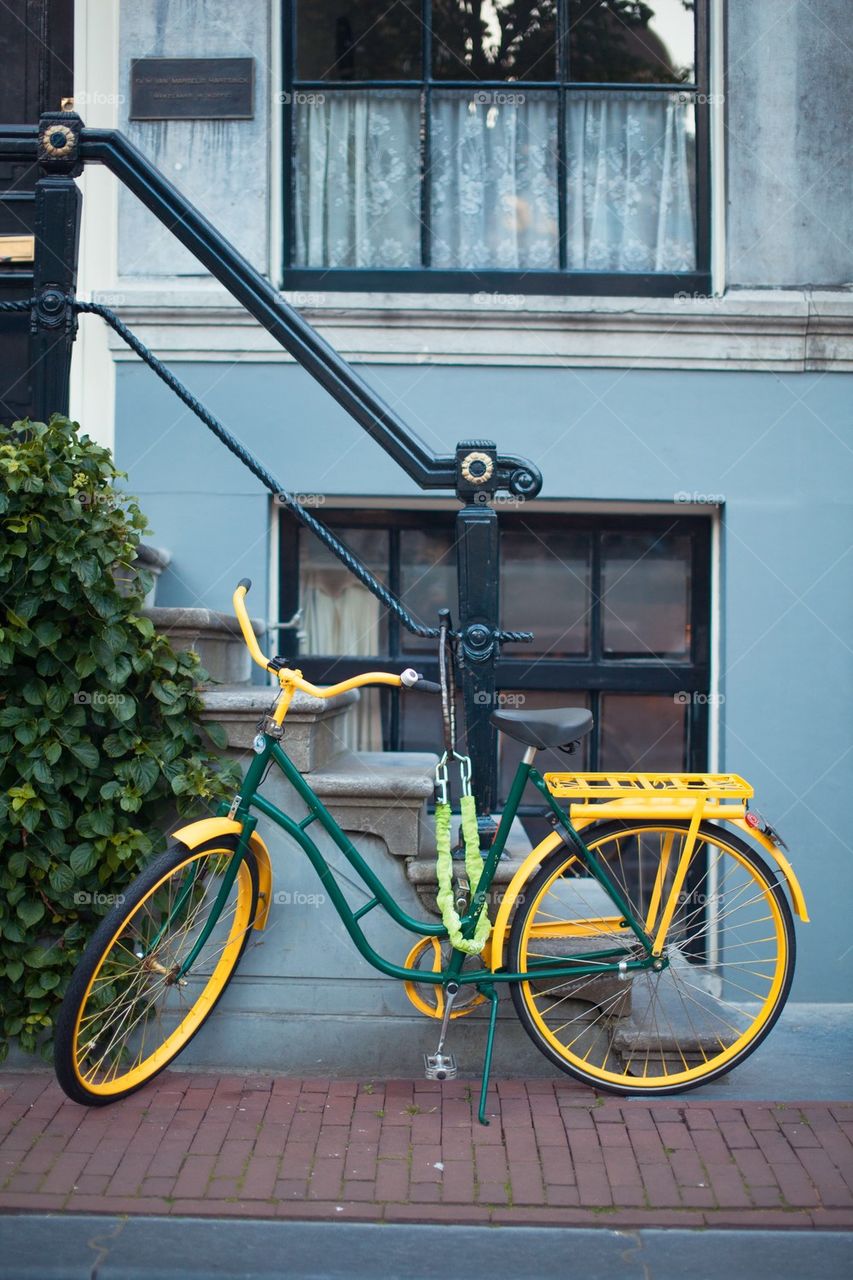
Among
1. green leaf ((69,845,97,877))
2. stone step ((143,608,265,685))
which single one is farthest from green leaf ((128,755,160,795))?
stone step ((143,608,265,685))

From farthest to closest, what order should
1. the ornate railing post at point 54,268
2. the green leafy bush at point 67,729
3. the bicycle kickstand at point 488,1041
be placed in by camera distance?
the ornate railing post at point 54,268, the green leafy bush at point 67,729, the bicycle kickstand at point 488,1041

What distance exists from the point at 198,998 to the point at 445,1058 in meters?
0.86

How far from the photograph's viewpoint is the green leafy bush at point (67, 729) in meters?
3.73

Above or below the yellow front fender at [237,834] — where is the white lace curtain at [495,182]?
above

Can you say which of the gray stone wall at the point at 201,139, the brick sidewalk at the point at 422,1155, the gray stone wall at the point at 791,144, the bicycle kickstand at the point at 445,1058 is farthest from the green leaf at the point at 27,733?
the gray stone wall at the point at 791,144

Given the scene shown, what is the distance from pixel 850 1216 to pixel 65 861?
2441mm

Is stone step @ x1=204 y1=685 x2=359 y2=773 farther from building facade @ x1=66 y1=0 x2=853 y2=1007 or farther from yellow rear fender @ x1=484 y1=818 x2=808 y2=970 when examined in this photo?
building facade @ x1=66 y1=0 x2=853 y2=1007

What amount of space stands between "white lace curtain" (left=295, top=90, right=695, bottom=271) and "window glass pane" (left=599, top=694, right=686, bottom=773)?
2.01 metres

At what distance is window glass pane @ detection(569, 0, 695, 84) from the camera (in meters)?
5.60

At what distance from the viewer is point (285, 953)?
156 inches

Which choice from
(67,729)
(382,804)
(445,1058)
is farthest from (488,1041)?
(67,729)

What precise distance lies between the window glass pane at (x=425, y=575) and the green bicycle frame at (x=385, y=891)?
6.48 feet

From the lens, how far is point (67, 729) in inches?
150

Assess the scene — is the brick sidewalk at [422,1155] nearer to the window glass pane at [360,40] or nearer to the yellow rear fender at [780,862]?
the yellow rear fender at [780,862]
